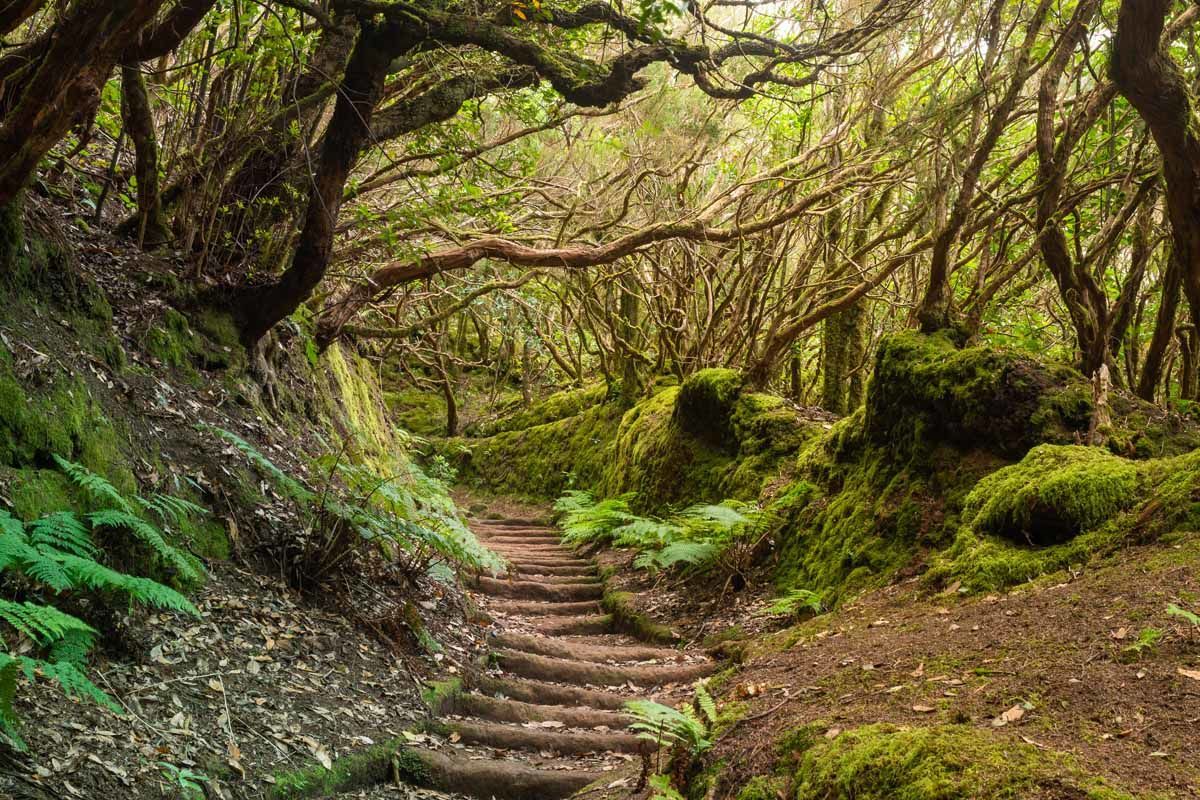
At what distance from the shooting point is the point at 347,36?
6414 mm

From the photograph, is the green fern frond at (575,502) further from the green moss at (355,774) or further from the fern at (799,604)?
the green moss at (355,774)

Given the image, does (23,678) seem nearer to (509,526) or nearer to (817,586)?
(817,586)

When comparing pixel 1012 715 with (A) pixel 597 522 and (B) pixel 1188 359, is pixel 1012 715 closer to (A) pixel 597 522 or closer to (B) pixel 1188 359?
(A) pixel 597 522

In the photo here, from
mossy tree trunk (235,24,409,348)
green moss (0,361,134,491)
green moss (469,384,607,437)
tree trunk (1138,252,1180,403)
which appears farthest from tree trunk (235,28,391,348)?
green moss (469,384,607,437)

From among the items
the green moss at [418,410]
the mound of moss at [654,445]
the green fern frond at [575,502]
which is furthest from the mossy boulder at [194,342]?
the green moss at [418,410]

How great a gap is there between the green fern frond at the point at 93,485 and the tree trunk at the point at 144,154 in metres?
2.74

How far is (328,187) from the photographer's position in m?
5.75

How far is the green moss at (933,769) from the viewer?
2.21 meters

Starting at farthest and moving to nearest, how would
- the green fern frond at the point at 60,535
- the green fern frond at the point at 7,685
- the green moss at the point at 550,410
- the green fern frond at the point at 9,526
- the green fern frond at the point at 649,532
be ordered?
the green moss at the point at 550,410 < the green fern frond at the point at 649,532 < the green fern frond at the point at 60,535 < the green fern frond at the point at 9,526 < the green fern frond at the point at 7,685

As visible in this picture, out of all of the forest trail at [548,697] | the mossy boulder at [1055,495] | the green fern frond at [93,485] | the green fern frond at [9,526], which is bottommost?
the forest trail at [548,697]

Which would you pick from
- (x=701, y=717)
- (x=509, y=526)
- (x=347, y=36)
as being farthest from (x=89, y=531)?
(x=509, y=526)

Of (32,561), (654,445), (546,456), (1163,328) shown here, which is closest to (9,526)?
(32,561)

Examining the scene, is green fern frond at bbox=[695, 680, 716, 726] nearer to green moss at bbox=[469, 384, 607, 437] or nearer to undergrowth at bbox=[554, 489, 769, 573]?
Result: undergrowth at bbox=[554, 489, 769, 573]

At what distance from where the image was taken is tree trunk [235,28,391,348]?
5.27m
